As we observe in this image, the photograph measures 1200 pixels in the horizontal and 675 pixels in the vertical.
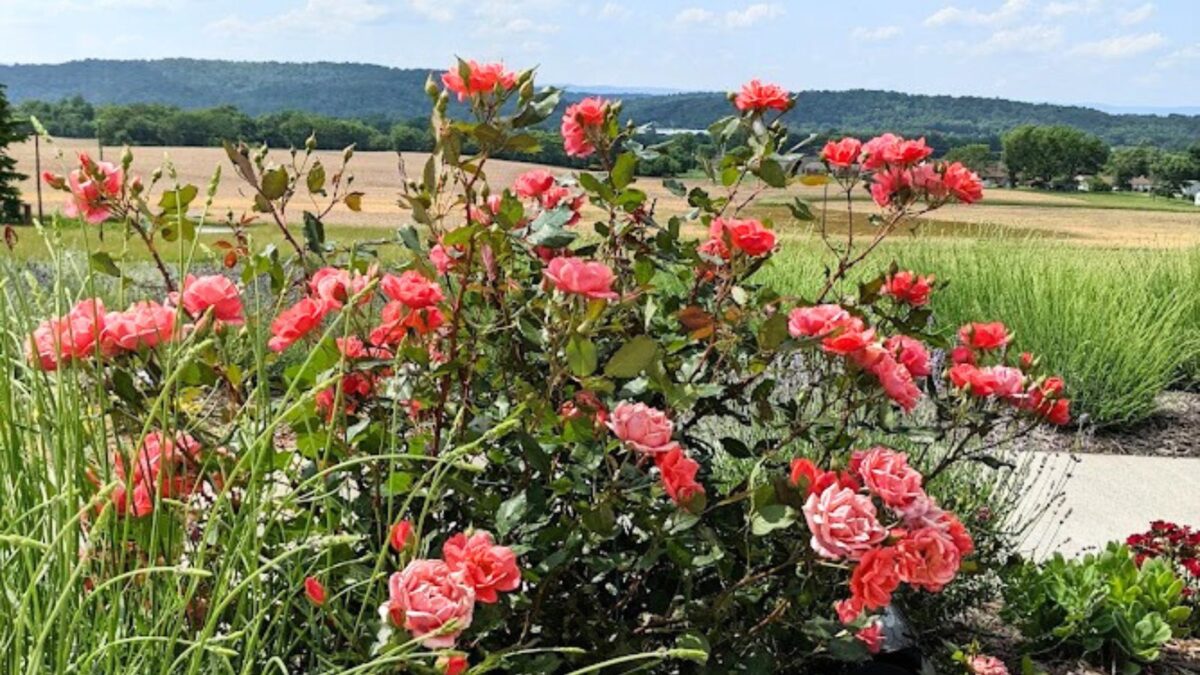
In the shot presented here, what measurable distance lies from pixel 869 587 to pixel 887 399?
1.92 feet

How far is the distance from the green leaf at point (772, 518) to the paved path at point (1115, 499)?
2.32m

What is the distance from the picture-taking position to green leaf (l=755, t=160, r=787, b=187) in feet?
7.88

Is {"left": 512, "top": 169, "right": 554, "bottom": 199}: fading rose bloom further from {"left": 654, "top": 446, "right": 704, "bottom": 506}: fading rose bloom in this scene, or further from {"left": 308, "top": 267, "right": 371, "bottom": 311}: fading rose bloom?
{"left": 654, "top": 446, "right": 704, "bottom": 506}: fading rose bloom

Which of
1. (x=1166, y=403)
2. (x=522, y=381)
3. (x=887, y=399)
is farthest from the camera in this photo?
(x=1166, y=403)

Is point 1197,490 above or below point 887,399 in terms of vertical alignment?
below

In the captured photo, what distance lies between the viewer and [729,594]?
1.96 metres

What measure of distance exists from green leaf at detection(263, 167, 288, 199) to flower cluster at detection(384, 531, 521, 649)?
95 cm

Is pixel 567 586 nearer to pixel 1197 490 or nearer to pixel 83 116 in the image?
pixel 1197 490

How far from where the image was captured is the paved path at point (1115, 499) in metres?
4.16

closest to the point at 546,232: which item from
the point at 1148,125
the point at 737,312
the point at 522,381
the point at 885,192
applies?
the point at 522,381

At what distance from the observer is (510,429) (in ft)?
6.35

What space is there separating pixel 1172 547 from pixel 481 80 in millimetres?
2596

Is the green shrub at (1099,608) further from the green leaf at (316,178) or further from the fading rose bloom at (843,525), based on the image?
the green leaf at (316,178)

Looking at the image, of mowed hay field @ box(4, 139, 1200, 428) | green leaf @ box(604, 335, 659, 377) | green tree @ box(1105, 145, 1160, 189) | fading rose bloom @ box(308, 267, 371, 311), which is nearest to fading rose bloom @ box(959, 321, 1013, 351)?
green leaf @ box(604, 335, 659, 377)
